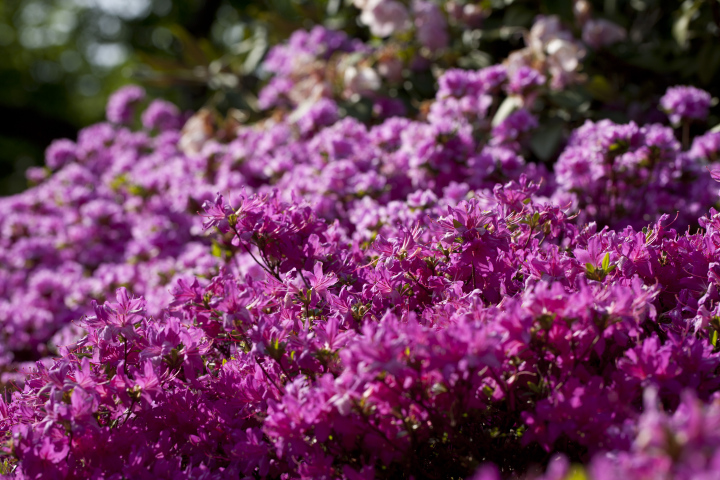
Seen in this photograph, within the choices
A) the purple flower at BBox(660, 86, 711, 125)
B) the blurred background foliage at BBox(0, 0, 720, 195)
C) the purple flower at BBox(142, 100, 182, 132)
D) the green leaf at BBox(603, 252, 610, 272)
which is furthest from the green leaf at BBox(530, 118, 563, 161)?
the purple flower at BBox(142, 100, 182, 132)

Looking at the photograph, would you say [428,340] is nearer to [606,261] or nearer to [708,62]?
[606,261]

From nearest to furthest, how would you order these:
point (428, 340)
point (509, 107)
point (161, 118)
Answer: point (428, 340)
point (509, 107)
point (161, 118)

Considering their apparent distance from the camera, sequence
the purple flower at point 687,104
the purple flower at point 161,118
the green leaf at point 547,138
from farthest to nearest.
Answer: the purple flower at point 161,118 < the green leaf at point 547,138 < the purple flower at point 687,104

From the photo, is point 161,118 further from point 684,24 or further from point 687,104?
point 687,104

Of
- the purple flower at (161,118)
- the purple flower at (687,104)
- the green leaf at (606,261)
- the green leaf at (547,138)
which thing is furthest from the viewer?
the purple flower at (161,118)

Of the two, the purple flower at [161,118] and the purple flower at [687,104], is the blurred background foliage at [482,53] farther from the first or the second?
the purple flower at [687,104]

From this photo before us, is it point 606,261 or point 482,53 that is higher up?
point 482,53

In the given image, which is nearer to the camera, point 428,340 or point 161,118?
point 428,340

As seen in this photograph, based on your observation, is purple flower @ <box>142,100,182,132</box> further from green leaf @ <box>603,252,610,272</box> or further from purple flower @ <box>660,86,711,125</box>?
green leaf @ <box>603,252,610,272</box>

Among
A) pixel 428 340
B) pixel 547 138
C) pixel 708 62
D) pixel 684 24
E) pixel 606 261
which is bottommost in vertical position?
pixel 428 340

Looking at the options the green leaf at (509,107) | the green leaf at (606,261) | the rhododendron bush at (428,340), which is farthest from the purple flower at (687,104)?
the green leaf at (606,261)

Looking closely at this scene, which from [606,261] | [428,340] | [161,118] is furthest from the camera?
[161,118]

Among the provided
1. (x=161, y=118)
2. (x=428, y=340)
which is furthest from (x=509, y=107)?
(x=161, y=118)

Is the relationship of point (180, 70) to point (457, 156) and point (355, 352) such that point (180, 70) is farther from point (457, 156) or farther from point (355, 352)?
point (355, 352)
